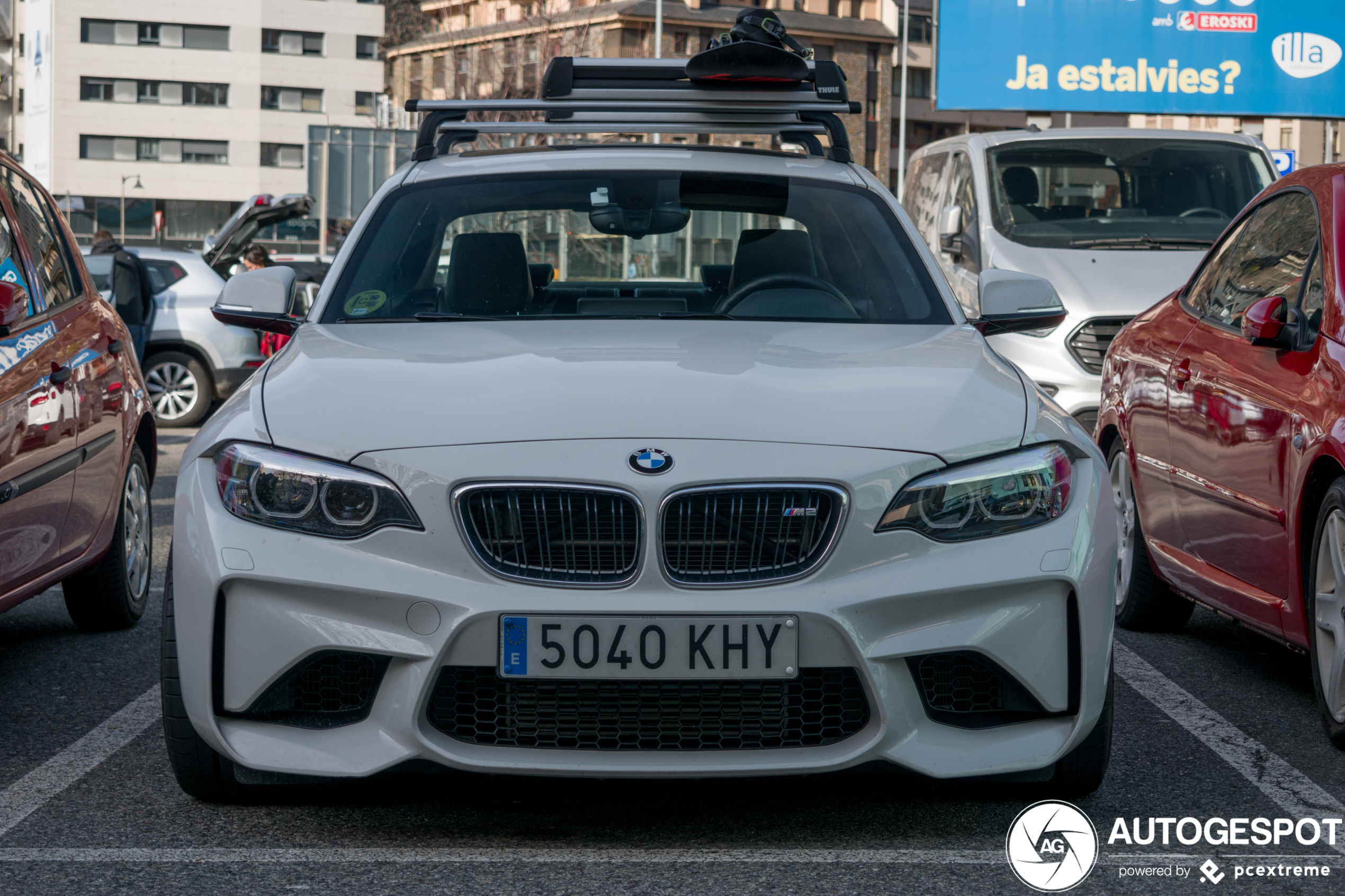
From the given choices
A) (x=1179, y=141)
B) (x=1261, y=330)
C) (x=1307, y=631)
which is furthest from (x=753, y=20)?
(x=1179, y=141)

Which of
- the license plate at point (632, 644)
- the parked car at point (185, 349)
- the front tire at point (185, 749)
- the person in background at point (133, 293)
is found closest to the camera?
the license plate at point (632, 644)

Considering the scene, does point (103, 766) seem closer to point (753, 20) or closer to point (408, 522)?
point (408, 522)

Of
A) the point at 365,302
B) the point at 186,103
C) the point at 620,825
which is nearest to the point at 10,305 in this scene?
the point at 365,302

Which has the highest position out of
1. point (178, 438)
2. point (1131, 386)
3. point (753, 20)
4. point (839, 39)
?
point (839, 39)

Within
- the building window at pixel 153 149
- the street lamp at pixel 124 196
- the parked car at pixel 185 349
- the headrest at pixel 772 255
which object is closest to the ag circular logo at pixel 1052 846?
the headrest at pixel 772 255

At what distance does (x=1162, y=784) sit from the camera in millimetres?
4160

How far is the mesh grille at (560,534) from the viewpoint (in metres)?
3.47

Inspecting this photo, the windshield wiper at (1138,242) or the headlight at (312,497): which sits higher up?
the windshield wiper at (1138,242)

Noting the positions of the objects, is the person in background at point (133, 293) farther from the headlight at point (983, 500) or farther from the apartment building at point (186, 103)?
the apartment building at point (186, 103)

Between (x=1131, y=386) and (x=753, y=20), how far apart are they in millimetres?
1873

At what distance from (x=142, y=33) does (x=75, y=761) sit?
278 feet

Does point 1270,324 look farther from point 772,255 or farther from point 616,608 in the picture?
point 616,608

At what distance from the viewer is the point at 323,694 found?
3.59 meters

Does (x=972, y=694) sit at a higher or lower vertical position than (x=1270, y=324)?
lower
